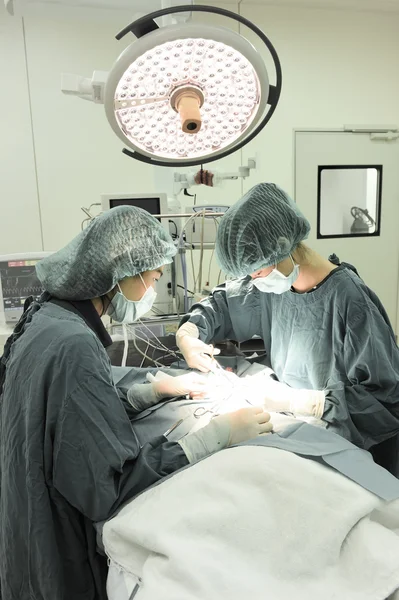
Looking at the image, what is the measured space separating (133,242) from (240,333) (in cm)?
83

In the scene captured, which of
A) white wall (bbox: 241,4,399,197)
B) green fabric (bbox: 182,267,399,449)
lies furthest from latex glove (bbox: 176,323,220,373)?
white wall (bbox: 241,4,399,197)

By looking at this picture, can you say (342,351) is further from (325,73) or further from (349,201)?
(325,73)

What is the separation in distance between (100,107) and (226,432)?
2.90 m

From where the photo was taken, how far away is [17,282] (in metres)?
2.23

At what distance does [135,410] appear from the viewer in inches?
59.1

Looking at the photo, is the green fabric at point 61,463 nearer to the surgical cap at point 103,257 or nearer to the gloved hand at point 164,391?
the surgical cap at point 103,257

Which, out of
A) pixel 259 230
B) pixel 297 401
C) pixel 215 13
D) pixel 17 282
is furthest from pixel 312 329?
pixel 17 282

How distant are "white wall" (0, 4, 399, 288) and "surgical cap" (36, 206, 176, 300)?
7.25 ft

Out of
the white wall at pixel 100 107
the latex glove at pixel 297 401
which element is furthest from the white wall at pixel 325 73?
the latex glove at pixel 297 401

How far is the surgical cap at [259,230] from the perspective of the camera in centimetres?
138

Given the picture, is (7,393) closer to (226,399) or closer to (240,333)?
(226,399)

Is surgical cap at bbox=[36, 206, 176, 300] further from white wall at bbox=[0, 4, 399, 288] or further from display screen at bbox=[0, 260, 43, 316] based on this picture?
white wall at bbox=[0, 4, 399, 288]

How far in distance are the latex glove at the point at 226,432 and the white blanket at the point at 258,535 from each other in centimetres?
15

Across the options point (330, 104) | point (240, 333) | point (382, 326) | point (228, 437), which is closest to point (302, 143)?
point (330, 104)
